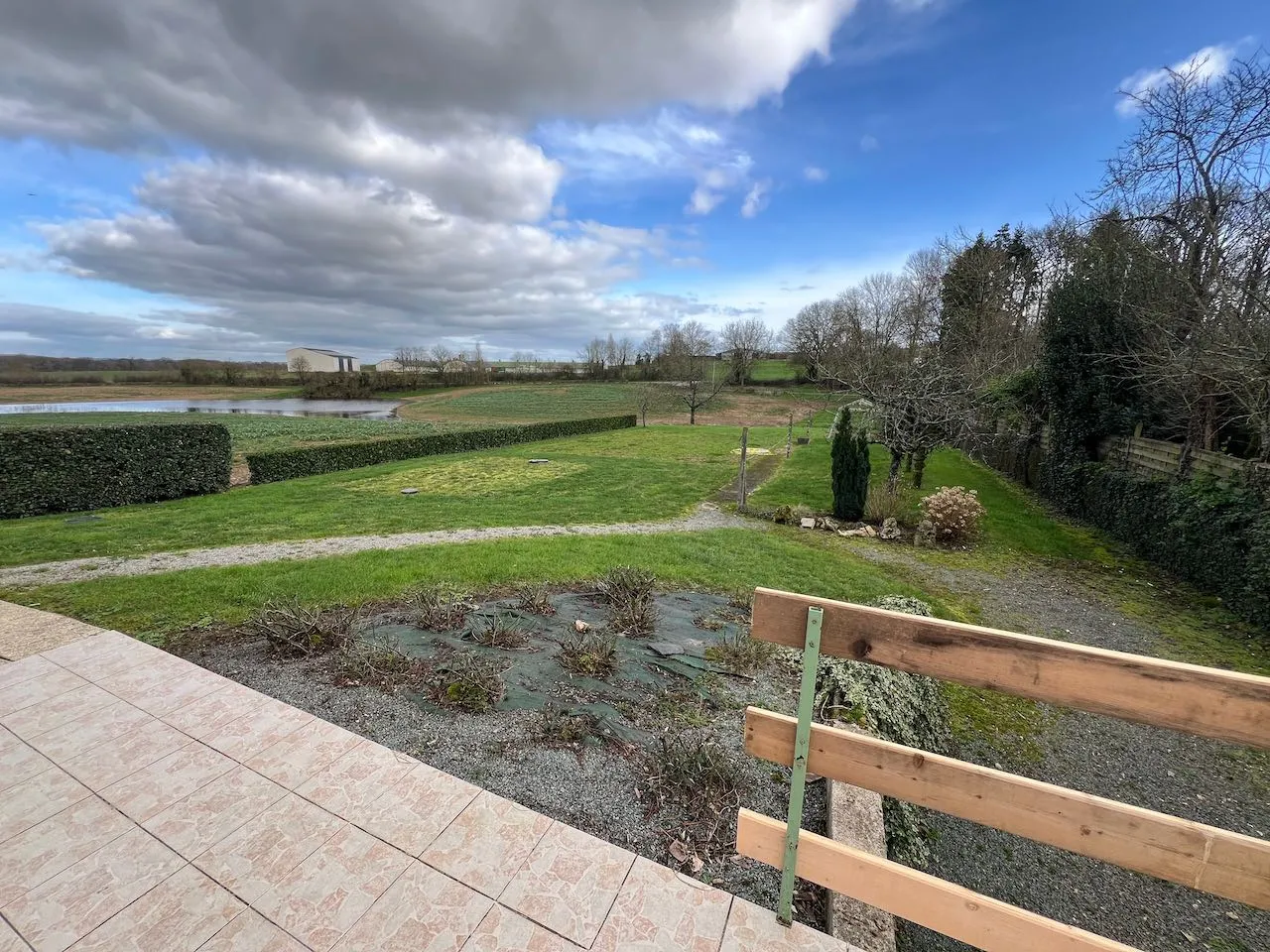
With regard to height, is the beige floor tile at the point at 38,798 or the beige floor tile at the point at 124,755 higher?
the beige floor tile at the point at 38,798

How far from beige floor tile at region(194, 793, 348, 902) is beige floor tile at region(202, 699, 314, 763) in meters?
0.54

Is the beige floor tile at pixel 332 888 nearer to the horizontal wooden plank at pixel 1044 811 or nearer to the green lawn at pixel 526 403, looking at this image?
the horizontal wooden plank at pixel 1044 811

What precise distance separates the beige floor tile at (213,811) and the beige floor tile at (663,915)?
1654 mm

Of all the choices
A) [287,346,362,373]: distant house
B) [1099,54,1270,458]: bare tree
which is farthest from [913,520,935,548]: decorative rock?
[287,346,362,373]: distant house

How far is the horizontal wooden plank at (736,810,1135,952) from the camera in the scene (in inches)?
55.6

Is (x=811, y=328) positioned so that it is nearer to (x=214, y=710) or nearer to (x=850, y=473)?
(x=850, y=473)

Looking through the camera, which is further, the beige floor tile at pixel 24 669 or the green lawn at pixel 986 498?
the green lawn at pixel 986 498

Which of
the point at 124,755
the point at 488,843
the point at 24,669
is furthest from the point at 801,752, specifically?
the point at 24,669

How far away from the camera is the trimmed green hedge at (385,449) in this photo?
→ 47.3 feet

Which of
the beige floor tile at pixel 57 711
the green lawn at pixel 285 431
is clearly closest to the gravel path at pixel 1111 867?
the beige floor tile at pixel 57 711

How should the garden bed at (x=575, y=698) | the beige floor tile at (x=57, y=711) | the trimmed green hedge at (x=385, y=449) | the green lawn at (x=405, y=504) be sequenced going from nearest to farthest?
1. the garden bed at (x=575, y=698)
2. the beige floor tile at (x=57, y=711)
3. the green lawn at (x=405, y=504)
4. the trimmed green hedge at (x=385, y=449)

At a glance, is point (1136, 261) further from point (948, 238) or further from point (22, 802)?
point (948, 238)

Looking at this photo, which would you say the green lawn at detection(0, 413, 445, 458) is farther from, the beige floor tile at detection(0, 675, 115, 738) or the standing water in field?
the beige floor tile at detection(0, 675, 115, 738)

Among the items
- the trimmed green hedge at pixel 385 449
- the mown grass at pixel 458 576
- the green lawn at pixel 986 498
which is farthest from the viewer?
the trimmed green hedge at pixel 385 449
